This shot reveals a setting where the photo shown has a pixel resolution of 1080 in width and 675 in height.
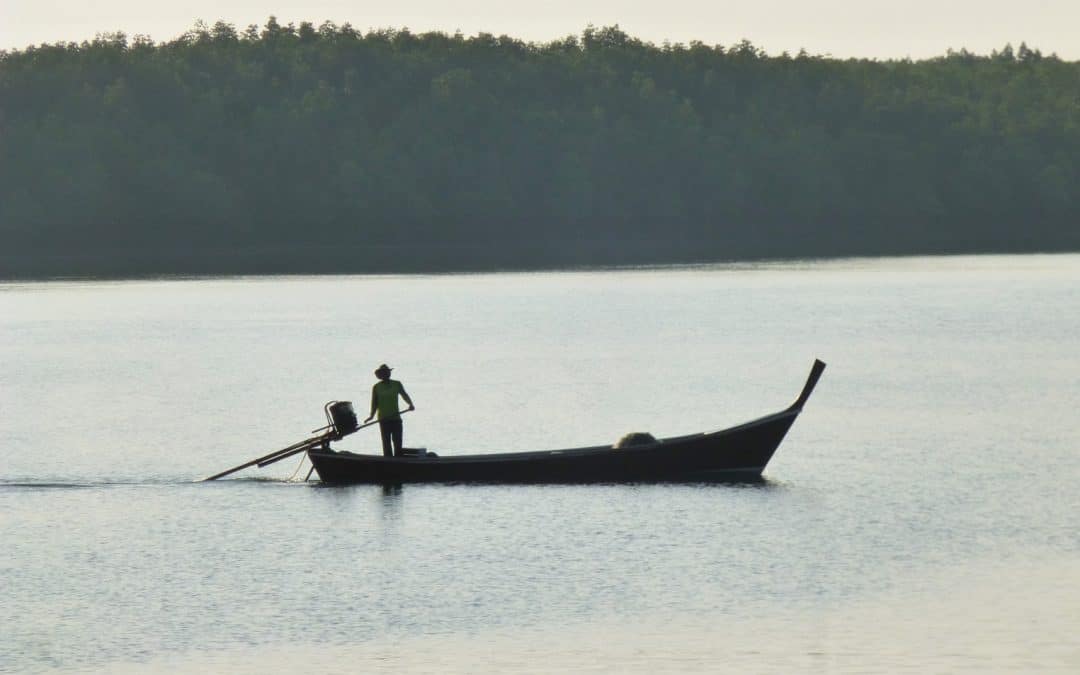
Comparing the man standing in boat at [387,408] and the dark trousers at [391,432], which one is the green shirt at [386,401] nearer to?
the man standing in boat at [387,408]

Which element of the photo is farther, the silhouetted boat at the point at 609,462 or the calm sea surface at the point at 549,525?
the silhouetted boat at the point at 609,462

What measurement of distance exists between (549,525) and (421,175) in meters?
146

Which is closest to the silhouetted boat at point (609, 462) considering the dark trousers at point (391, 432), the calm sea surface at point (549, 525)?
the calm sea surface at point (549, 525)

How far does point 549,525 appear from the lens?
3025 cm

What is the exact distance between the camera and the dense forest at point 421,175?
16250 centimetres

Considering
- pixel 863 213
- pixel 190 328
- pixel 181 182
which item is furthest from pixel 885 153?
pixel 190 328

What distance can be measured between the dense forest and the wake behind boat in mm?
110211

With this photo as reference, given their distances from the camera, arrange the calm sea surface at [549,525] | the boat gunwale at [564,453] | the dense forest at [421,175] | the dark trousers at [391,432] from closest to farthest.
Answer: the calm sea surface at [549,525]
the boat gunwale at [564,453]
the dark trousers at [391,432]
the dense forest at [421,175]

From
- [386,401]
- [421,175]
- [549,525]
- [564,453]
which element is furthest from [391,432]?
[421,175]

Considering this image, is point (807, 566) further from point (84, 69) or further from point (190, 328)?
point (84, 69)

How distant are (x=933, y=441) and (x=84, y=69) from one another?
15141 centimetres

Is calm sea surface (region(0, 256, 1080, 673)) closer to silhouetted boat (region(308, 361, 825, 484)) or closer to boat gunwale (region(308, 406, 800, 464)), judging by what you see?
silhouetted boat (region(308, 361, 825, 484))

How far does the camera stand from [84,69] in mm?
181000

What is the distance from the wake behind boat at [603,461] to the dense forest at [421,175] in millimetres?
110211
